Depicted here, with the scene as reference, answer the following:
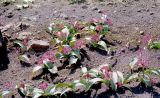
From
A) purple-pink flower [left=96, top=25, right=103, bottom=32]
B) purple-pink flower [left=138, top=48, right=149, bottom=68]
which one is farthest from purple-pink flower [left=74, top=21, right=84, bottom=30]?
purple-pink flower [left=138, top=48, right=149, bottom=68]

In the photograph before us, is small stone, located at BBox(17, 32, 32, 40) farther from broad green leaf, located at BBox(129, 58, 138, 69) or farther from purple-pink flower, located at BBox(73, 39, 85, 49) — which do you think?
broad green leaf, located at BBox(129, 58, 138, 69)

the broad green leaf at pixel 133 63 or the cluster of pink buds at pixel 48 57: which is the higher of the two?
the broad green leaf at pixel 133 63

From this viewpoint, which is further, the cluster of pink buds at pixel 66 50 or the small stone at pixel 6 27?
the small stone at pixel 6 27

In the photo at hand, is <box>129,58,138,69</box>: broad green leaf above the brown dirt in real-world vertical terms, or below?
above

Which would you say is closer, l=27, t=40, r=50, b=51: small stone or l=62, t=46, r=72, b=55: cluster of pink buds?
l=62, t=46, r=72, b=55: cluster of pink buds

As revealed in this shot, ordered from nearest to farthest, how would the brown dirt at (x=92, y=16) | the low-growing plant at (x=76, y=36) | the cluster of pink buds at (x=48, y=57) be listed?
the brown dirt at (x=92, y=16) → the cluster of pink buds at (x=48, y=57) → the low-growing plant at (x=76, y=36)

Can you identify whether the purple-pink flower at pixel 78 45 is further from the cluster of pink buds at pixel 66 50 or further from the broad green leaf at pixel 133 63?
the broad green leaf at pixel 133 63

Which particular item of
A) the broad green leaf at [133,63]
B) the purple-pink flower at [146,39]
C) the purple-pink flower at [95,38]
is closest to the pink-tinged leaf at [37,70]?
the purple-pink flower at [95,38]

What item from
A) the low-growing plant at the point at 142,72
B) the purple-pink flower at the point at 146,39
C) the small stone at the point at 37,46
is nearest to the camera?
the low-growing plant at the point at 142,72

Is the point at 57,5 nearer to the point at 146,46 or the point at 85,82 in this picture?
the point at 146,46

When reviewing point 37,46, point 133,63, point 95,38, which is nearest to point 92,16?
point 95,38
